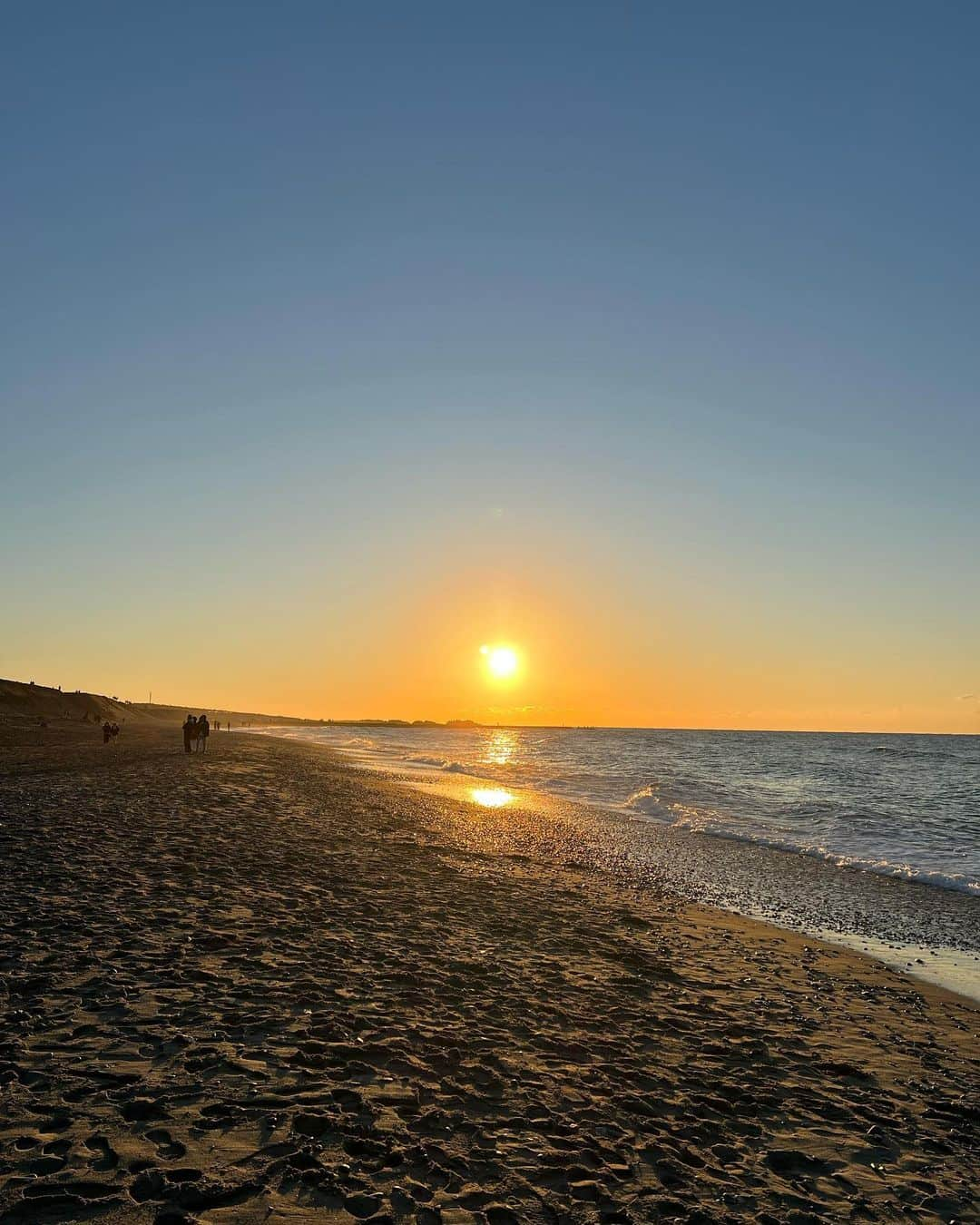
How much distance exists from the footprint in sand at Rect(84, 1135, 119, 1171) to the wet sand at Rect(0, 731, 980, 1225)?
2 cm

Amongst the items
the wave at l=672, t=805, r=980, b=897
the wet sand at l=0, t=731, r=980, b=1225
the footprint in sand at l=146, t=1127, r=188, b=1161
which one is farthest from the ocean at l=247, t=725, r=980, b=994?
the footprint in sand at l=146, t=1127, r=188, b=1161

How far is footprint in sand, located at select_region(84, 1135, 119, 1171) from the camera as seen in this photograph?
5152 millimetres

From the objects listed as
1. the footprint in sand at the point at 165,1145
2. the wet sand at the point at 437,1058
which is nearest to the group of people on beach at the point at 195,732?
the wet sand at the point at 437,1058

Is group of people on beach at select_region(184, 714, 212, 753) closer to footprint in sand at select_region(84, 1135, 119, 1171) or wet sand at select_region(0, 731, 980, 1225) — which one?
wet sand at select_region(0, 731, 980, 1225)

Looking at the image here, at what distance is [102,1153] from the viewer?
5.31 metres

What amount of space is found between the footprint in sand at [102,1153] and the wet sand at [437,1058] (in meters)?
0.02

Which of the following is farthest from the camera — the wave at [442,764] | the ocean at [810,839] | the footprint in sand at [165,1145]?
the wave at [442,764]

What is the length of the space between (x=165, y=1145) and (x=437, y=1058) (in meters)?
2.92

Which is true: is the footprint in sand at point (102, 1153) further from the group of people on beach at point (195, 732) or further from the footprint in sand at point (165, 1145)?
the group of people on beach at point (195, 732)

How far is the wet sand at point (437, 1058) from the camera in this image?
548cm

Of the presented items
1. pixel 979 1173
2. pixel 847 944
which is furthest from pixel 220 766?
pixel 979 1173

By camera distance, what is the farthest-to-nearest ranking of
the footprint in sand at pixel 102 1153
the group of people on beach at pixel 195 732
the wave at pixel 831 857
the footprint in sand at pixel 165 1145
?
the group of people on beach at pixel 195 732, the wave at pixel 831 857, the footprint in sand at pixel 165 1145, the footprint in sand at pixel 102 1153

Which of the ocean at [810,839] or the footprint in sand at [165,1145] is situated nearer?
the footprint in sand at [165,1145]

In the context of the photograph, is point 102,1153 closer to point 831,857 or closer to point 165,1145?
point 165,1145
